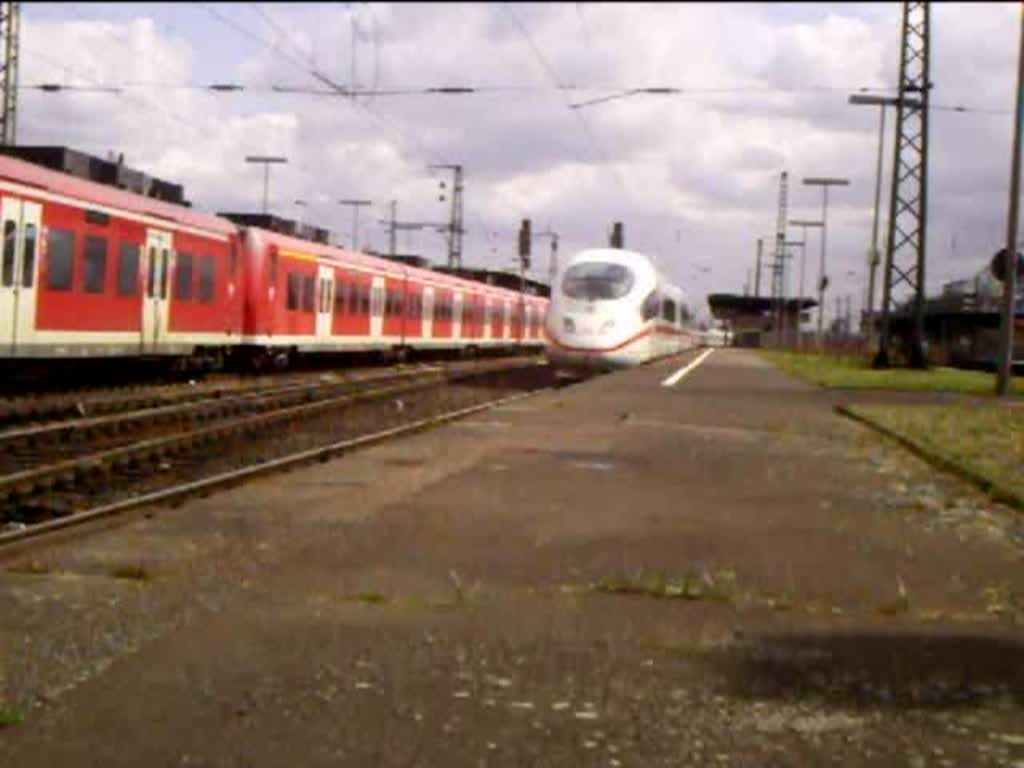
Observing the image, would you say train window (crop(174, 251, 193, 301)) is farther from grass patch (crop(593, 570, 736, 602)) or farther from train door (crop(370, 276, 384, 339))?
grass patch (crop(593, 570, 736, 602))

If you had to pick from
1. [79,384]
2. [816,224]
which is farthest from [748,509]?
[816,224]

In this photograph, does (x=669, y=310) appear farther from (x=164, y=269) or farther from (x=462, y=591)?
(x=462, y=591)

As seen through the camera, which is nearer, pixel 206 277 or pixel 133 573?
pixel 133 573

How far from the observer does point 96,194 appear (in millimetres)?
21422

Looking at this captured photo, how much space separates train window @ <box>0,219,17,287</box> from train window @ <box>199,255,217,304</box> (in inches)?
313

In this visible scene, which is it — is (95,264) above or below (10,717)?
above

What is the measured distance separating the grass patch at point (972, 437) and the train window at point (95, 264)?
12009 millimetres

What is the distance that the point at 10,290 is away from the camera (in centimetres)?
1858

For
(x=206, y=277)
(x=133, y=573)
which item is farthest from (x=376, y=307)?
(x=133, y=573)

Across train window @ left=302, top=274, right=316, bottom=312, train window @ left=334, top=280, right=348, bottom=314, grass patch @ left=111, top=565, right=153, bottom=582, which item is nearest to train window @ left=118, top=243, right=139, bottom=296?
train window @ left=302, top=274, right=316, bottom=312

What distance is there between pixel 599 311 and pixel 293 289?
314 inches

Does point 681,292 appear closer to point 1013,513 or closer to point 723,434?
point 723,434

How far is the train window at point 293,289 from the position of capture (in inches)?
1281

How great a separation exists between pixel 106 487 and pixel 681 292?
45.8 meters
